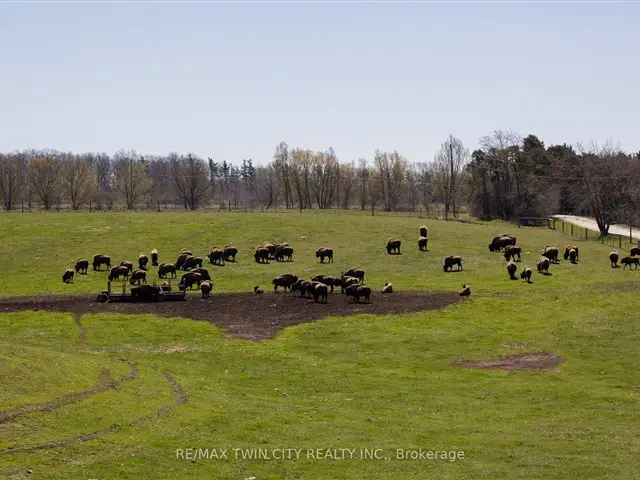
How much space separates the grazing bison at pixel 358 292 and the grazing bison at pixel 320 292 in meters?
1.74

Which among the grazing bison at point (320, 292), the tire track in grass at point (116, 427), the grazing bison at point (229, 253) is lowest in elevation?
the tire track in grass at point (116, 427)

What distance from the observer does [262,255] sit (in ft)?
247

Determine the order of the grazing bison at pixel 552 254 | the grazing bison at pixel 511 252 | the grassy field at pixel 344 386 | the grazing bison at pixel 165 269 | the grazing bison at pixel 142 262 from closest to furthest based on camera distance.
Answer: the grassy field at pixel 344 386 → the grazing bison at pixel 165 269 → the grazing bison at pixel 142 262 → the grazing bison at pixel 552 254 → the grazing bison at pixel 511 252

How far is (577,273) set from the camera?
67.9 meters

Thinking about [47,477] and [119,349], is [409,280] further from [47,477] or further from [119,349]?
[47,477]

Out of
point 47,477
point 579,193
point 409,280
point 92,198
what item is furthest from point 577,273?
point 92,198

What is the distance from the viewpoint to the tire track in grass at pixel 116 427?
24.4 m

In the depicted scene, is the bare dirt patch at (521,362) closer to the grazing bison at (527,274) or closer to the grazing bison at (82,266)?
the grazing bison at (527,274)

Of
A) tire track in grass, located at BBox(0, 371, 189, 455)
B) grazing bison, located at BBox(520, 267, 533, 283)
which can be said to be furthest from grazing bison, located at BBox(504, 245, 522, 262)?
tire track in grass, located at BBox(0, 371, 189, 455)

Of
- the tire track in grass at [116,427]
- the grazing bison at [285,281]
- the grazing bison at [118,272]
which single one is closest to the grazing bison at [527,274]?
the grazing bison at [285,281]

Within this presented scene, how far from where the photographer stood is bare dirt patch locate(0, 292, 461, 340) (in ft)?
172

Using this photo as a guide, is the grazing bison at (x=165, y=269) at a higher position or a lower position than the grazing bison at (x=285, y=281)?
higher

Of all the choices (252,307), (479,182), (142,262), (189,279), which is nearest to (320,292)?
(252,307)

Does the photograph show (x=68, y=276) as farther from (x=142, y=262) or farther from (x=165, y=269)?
(x=165, y=269)
